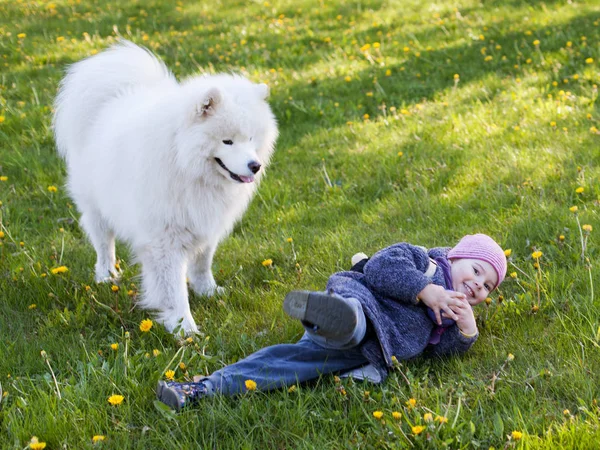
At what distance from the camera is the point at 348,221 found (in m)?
4.63

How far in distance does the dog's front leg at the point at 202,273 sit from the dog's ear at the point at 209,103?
945mm

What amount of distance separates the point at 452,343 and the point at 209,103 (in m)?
1.68

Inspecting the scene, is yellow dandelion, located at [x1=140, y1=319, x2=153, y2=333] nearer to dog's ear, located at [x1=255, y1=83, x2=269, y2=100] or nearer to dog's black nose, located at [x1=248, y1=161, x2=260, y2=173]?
dog's black nose, located at [x1=248, y1=161, x2=260, y2=173]

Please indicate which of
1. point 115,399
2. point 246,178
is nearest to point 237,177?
point 246,178

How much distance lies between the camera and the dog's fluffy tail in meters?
4.18

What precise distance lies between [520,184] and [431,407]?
2.51 metres

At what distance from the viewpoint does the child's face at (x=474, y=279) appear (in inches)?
122

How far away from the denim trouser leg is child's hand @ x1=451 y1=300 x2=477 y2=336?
0.46m

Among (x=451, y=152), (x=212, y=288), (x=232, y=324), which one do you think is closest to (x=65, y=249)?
(x=212, y=288)

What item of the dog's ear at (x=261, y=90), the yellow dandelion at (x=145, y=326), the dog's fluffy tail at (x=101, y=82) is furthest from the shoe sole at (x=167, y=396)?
the dog's fluffy tail at (x=101, y=82)

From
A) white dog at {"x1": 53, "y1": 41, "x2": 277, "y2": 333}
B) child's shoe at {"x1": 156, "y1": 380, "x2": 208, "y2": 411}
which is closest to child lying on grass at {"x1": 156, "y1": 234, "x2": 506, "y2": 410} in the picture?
child's shoe at {"x1": 156, "y1": 380, "x2": 208, "y2": 411}

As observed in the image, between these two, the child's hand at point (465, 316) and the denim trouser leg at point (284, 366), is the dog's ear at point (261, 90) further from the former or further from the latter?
the child's hand at point (465, 316)

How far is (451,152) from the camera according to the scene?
5.33 metres

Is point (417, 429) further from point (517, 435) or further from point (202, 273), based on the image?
point (202, 273)
